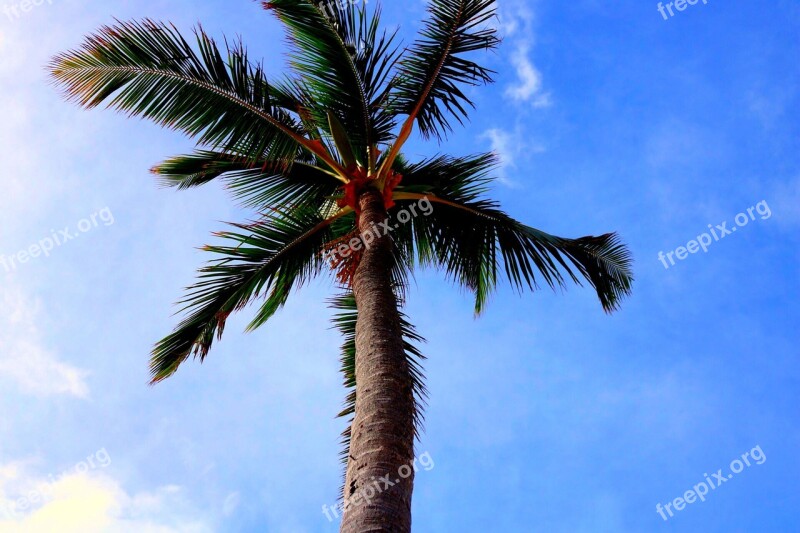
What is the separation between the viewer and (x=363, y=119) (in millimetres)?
7449

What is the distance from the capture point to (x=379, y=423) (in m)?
4.23

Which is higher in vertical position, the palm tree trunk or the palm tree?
the palm tree

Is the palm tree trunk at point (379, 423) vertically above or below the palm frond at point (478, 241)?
below

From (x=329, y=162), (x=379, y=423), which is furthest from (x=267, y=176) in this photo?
(x=379, y=423)

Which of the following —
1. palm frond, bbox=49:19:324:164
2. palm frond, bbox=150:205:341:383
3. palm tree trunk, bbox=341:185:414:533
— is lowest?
palm tree trunk, bbox=341:185:414:533

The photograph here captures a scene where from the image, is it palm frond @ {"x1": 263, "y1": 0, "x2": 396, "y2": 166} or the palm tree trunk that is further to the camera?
palm frond @ {"x1": 263, "y1": 0, "x2": 396, "y2": 166}

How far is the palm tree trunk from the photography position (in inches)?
144

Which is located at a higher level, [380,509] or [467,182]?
[467,182]

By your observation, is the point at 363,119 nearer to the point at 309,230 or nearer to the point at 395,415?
the point at 309,230

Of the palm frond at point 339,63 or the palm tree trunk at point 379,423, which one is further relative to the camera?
the palm frond at point 339,63

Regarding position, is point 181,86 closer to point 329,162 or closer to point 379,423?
point 329,162

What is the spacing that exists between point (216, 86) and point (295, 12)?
1178 mm

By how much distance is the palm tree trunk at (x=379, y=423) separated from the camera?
365 centimetres

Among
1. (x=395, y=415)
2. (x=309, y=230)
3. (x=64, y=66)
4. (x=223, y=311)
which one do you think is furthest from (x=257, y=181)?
(x=395, y=415)
